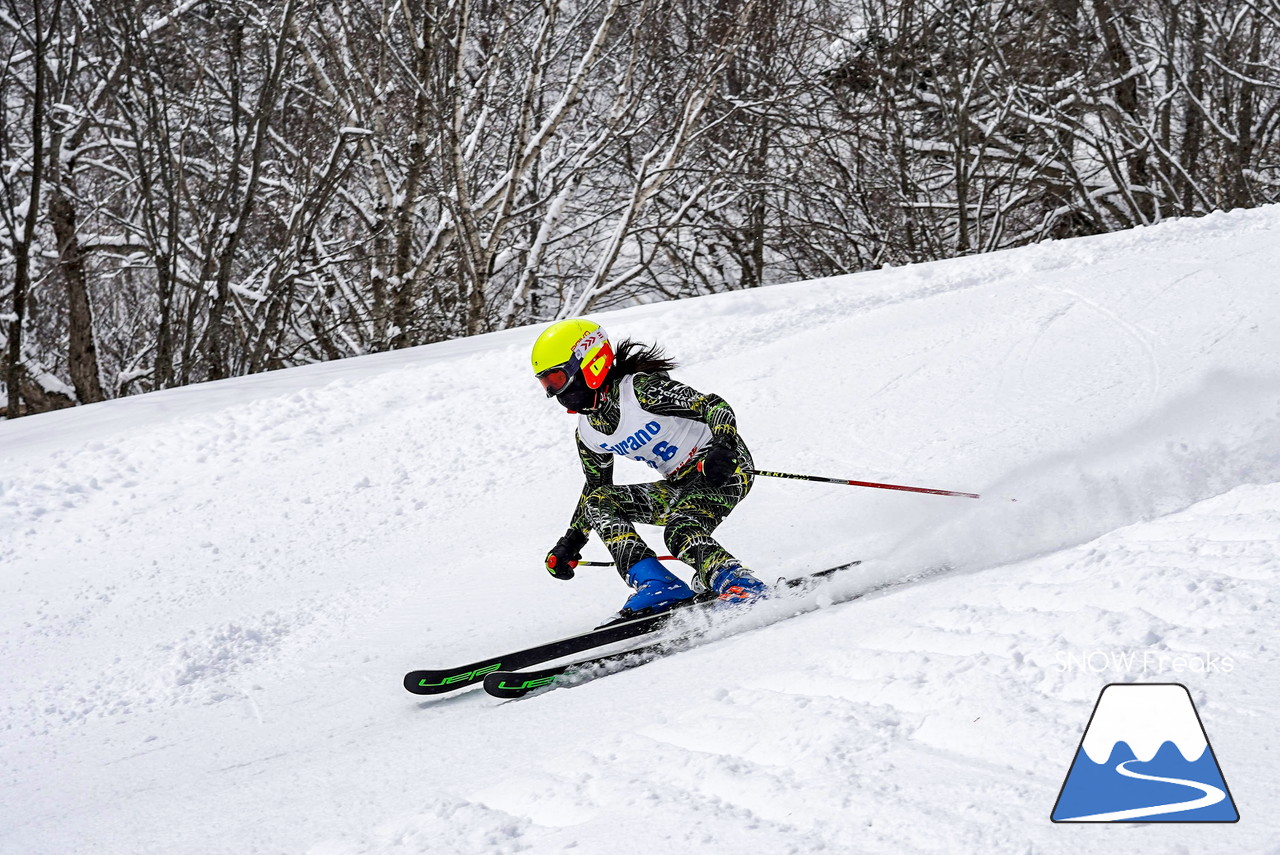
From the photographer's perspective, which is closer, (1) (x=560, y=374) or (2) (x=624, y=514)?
(1) (x=560, y=374)

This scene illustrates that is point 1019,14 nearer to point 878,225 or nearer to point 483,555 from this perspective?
point 878,225

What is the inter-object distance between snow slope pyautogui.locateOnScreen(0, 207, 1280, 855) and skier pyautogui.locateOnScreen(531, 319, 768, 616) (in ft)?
1.57

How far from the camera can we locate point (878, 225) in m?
17.4

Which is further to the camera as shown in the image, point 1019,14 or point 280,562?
point 1019,14

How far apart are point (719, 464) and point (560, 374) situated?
75cm

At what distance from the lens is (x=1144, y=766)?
2.20 m

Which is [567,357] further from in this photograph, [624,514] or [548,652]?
[548,652]

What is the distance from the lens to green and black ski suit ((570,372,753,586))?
4.29 meters

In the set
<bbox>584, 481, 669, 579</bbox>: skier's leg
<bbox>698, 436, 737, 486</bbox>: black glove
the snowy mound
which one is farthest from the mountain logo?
<bbox>584, 481, 669, 579</bbox>: skier's leg

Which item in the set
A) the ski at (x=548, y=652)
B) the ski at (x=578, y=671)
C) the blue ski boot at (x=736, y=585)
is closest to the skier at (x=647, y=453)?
the blue ski boot at (x=736, y=585)

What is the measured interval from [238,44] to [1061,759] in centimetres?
1259

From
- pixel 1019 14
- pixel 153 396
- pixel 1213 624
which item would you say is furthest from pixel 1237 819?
pixel 1019 14


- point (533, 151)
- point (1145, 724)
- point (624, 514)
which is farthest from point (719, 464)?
point (533, 151)

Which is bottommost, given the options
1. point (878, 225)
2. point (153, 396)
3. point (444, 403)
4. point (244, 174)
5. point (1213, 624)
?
point (1213, 624)
